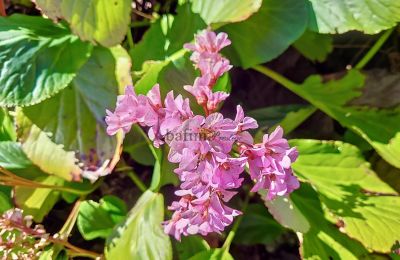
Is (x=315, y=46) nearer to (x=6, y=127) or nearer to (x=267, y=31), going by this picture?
(x=267, y=31)

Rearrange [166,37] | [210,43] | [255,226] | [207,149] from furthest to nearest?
[255,226] → [166,37] → [210,43] → [207,149]

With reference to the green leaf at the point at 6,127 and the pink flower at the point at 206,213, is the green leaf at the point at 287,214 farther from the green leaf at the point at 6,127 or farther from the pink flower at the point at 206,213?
the green leaf at the point at 6,127

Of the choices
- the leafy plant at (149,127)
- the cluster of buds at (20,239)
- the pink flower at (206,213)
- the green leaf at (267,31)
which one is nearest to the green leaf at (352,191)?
the leafy plant at (149,127)

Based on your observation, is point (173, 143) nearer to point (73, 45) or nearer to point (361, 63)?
point (73, 45)

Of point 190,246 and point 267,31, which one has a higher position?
point 267,31

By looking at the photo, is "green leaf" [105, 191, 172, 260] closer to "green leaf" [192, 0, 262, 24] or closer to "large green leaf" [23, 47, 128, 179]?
"large green leaf" [23, 47, 128, 179]

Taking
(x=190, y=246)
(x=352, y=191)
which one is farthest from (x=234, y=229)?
(x=352, y=191)
